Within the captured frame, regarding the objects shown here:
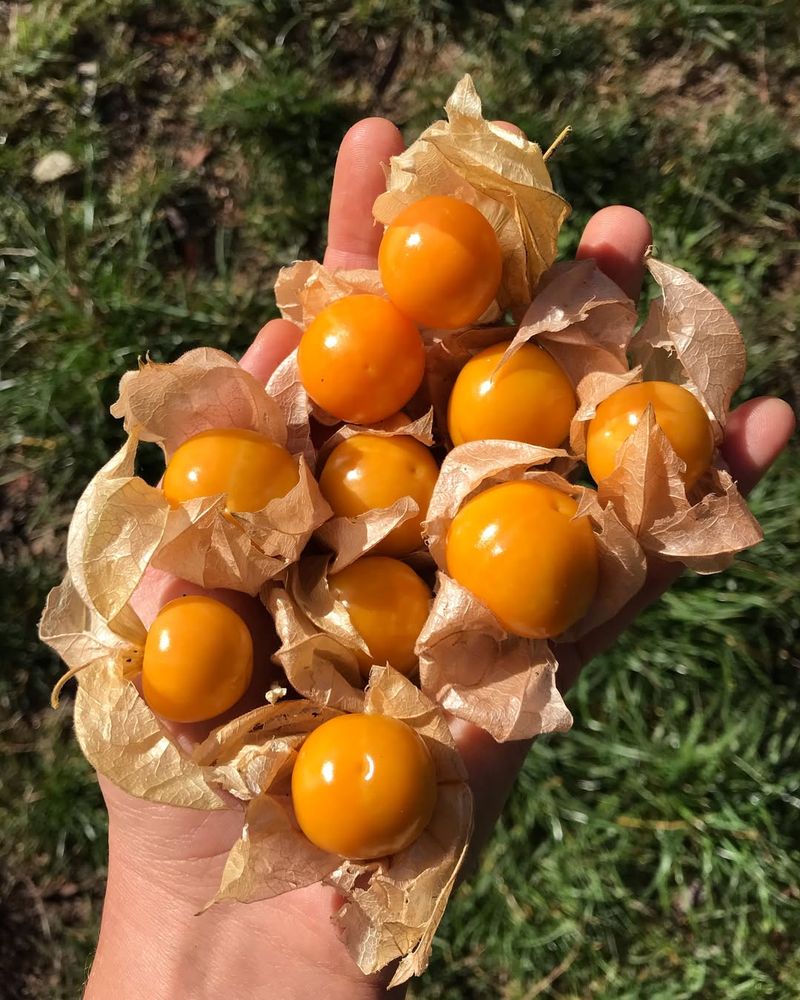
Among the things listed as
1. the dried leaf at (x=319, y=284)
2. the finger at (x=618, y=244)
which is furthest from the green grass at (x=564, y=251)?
the dried leaf at (x=319, y=284)

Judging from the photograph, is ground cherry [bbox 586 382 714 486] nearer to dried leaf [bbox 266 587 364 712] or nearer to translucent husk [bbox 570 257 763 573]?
translucent husk [bbox 570 257 763 573]

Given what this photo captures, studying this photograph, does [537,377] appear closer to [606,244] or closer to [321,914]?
[606,244]

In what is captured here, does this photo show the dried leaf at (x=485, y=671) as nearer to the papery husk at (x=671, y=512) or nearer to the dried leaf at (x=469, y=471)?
the dried leaf at (x=469, y=471)

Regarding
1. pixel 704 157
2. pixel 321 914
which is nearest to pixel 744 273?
pixel 704 157

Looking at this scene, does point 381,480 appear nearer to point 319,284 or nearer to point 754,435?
point 319,284

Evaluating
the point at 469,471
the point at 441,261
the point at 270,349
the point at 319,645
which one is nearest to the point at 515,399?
the point at 469,471

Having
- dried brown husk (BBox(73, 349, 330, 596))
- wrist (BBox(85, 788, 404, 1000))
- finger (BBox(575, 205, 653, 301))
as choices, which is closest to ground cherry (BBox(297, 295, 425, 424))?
dried brown husk (BBox(73, 349, 330, 596))

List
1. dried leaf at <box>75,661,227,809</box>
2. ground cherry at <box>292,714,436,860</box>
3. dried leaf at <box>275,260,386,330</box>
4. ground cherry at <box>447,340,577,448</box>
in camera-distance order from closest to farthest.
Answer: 1. ground cherry at <box>292,714,436,860</box>
2. dried leaf at <box>75,661,227,809</box>
3. ground cherry at <box>447,340,577,448</box>
4. dried leaf at <box>275,260,386,330</box>
